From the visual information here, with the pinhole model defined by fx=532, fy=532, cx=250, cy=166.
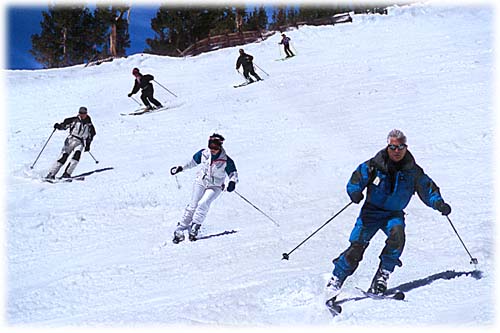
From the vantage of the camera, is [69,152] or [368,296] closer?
[368,296]

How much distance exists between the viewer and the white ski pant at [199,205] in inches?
297

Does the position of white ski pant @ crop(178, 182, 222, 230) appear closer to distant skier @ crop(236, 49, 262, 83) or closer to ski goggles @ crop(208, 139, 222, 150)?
ski goggles @ crop(208, 139, 222, 150)

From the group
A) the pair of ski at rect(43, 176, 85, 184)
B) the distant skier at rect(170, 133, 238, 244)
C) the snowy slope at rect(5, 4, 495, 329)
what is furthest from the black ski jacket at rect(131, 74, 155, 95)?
the distant skier at rect(170, 133, 238, 244)

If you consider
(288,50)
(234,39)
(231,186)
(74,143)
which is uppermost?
(234,39)

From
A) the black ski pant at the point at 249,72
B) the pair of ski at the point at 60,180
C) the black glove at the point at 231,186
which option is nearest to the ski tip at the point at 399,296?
the black glove at the point at 231,186

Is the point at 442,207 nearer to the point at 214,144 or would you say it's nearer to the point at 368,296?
the point at 368,296

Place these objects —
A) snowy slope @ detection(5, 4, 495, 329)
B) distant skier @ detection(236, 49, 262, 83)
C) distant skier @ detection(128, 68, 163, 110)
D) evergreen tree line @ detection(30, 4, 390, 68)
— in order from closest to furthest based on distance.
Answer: snowy slope @ detection(5, 4, 495, 329)
distant skier @ detection(128, 68, 163, 110)
distant skier @ detection(236, 49, 262, 83)
evergreen tree line @ detection(30, 4, 390, 68)

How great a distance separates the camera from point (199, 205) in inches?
298

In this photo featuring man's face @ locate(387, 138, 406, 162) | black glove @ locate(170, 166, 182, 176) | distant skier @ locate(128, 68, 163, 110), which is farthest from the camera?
distant skier @ locate(128, 68, 163, 110)

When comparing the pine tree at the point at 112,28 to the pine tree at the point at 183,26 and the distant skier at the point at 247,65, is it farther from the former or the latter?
the distant skier at the point at 247,65

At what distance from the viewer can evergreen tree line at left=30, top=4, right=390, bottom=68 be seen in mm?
41125

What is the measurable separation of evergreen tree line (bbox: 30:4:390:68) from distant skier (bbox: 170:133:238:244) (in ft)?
111

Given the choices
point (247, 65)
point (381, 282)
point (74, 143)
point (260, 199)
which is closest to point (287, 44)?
point (247, 65)

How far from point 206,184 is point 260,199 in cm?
206
